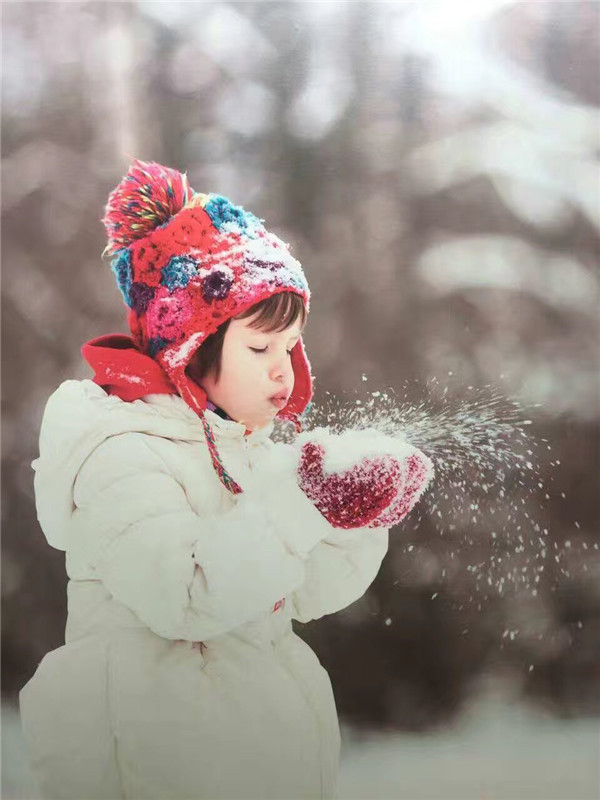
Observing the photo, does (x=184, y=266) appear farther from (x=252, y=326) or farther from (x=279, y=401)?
(x=279, y=401)

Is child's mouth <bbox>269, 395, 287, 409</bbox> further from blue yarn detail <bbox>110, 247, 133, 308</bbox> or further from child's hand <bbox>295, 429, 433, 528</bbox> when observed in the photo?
blue yarn detail <bbox>110, 247, 133, 308</bbox>

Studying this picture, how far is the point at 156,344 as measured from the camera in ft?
5.47

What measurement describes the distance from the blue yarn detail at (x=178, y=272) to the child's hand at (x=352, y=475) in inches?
15.5

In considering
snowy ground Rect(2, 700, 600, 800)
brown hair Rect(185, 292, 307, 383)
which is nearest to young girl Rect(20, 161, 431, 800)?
brown hair Rect(185, 292, 307, 383)

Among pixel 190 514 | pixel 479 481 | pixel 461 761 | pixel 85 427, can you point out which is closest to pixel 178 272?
pixel 85 427

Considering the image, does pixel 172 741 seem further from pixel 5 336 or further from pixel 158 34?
pixel 158 34

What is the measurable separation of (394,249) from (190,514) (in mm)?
738

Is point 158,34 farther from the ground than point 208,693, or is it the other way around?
point 158,34

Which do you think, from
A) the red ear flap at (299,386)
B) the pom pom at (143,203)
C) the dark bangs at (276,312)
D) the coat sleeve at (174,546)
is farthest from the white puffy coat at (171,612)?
the pom pom at (143,203)

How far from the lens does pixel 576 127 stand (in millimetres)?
1884

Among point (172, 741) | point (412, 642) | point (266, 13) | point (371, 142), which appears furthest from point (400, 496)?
point (266, 13)

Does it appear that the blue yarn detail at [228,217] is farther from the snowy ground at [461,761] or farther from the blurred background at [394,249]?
the snowy ground at [461,761]

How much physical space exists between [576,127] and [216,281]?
2.97 feet

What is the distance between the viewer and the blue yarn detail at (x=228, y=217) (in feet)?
5.48
